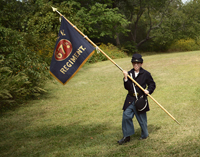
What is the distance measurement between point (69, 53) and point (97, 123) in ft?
9.65

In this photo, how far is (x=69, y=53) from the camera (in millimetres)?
5820

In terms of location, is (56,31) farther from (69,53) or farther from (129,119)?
(129,119)

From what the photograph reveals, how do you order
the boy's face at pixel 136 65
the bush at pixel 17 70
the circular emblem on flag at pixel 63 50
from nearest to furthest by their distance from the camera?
the boy's face at pixel 136 65, the circular emblem on flag at pixel 63 50, the bush at pixel 17 70

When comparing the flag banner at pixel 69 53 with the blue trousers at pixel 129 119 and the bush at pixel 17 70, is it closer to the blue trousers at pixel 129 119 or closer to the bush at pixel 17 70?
the blue trousers at pixel 129 119

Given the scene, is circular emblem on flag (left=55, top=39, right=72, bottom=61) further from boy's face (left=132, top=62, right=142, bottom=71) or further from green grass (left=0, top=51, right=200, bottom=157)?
green grass (left=0, top=51, right=200, bottom=157)

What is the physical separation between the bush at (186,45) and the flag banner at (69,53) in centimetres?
2595

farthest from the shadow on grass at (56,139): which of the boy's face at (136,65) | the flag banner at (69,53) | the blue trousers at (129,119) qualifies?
the boy's face at (136,65)

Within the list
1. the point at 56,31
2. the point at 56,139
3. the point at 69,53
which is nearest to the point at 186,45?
the point at 56,31

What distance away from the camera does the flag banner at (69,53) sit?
573 cm

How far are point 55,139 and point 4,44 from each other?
581cm

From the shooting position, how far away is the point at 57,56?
5.93m

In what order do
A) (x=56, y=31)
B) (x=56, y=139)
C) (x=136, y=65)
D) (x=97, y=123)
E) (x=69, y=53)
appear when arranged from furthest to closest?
(x=56, y=31) → (x=97, y=123) → (x=56, y=139) → (x=69, y=53) → (x=136, y=65)

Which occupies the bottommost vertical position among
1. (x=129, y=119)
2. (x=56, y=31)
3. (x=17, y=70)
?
(x=129, y=119)

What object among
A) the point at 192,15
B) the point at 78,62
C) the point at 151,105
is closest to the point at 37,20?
the point at 151,105
